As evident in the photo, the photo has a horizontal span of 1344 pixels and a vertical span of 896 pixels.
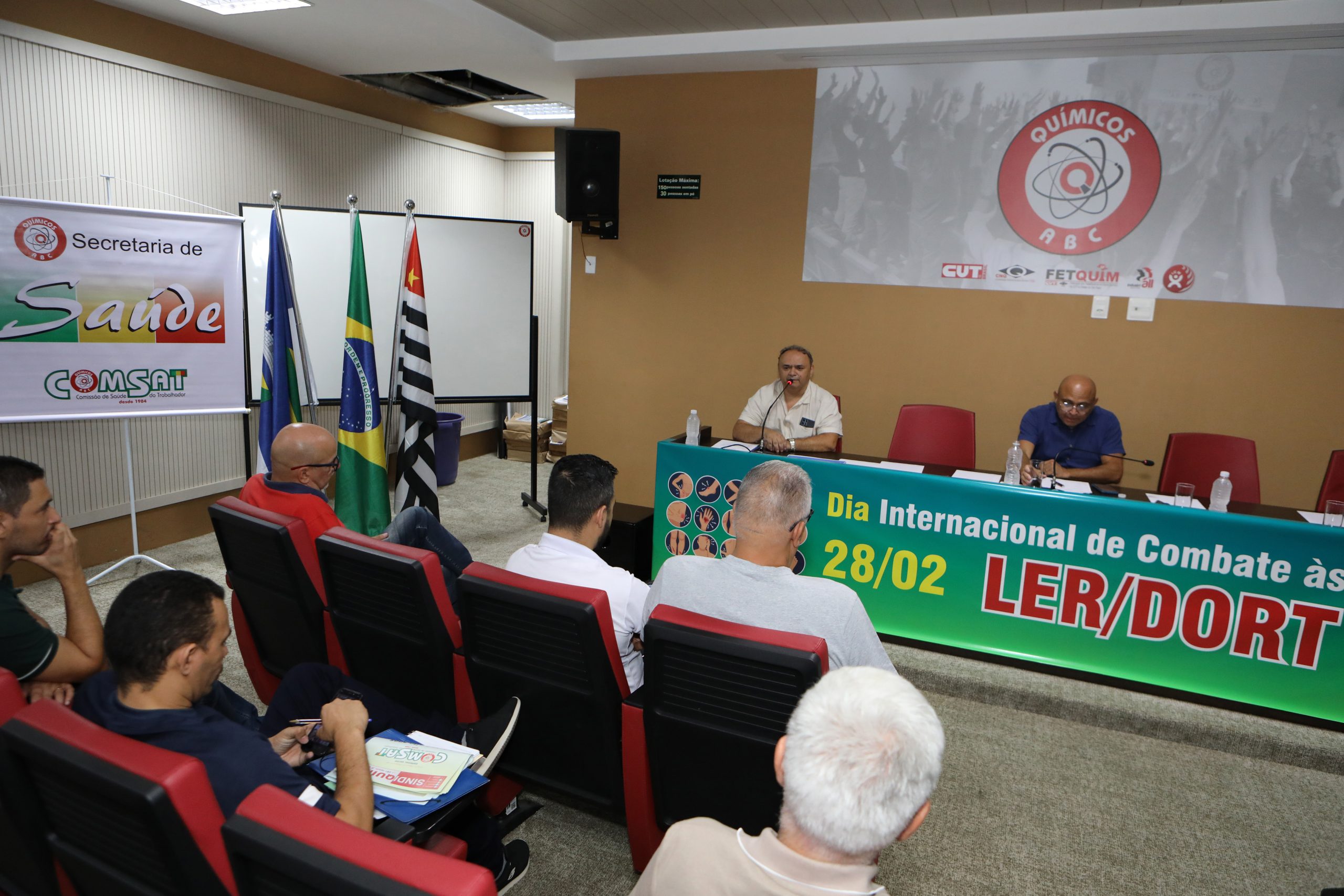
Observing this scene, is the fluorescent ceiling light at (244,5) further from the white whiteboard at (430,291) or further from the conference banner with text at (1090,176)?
the conference banner with text at (1090,176)

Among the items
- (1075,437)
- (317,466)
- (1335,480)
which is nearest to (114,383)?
(317,466)

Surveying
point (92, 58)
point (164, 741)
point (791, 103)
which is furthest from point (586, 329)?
point (164, 741)

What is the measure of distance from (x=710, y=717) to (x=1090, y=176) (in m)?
4.20

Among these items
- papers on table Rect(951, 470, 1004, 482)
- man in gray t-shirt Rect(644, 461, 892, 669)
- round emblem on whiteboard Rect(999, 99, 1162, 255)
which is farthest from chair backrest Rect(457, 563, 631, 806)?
round emblem on whiteboard Rect(999, 99, 1162, 255)

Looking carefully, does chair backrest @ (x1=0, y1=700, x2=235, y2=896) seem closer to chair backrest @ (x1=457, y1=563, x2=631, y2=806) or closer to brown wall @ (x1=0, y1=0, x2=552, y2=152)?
chair backrest @ (x1=457, y1=563, x2=631, y2=806)

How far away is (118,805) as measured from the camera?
4.02 ft

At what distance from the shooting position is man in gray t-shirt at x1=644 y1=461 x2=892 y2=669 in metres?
1.95

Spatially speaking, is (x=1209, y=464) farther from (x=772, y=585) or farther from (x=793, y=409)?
(x=772, y=585)

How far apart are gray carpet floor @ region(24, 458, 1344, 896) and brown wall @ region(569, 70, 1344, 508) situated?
2091mm

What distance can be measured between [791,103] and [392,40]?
7.91 feet

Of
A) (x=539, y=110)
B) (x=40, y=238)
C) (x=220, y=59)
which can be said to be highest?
(x=539, y=110)

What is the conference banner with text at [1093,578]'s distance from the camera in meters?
2.93

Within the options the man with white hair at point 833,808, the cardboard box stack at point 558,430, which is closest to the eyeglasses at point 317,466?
the man with white hair at point 833,808

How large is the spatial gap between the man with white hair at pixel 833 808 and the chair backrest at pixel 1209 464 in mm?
3487
